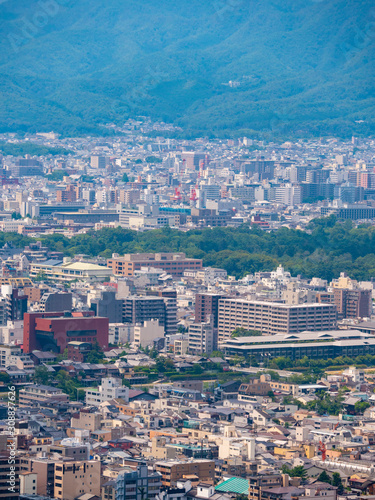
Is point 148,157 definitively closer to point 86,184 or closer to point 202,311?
point 86,184

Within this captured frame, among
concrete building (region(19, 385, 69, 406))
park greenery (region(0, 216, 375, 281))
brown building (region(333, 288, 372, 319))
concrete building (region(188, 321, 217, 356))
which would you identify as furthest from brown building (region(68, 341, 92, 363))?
park greenery (region(0, 216, 375, 281))

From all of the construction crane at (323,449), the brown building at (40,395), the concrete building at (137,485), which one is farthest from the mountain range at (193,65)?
the concrete building at (137,485)

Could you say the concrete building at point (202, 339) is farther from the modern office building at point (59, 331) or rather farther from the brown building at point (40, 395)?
the brown building at point (40, 395)

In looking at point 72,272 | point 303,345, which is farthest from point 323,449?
point 72,272

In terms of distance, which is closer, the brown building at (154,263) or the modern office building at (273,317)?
the modern office building at (273,317)

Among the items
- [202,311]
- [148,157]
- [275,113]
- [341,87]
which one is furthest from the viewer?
[341,87]

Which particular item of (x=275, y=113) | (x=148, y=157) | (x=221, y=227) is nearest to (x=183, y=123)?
(x=275, y=113)
